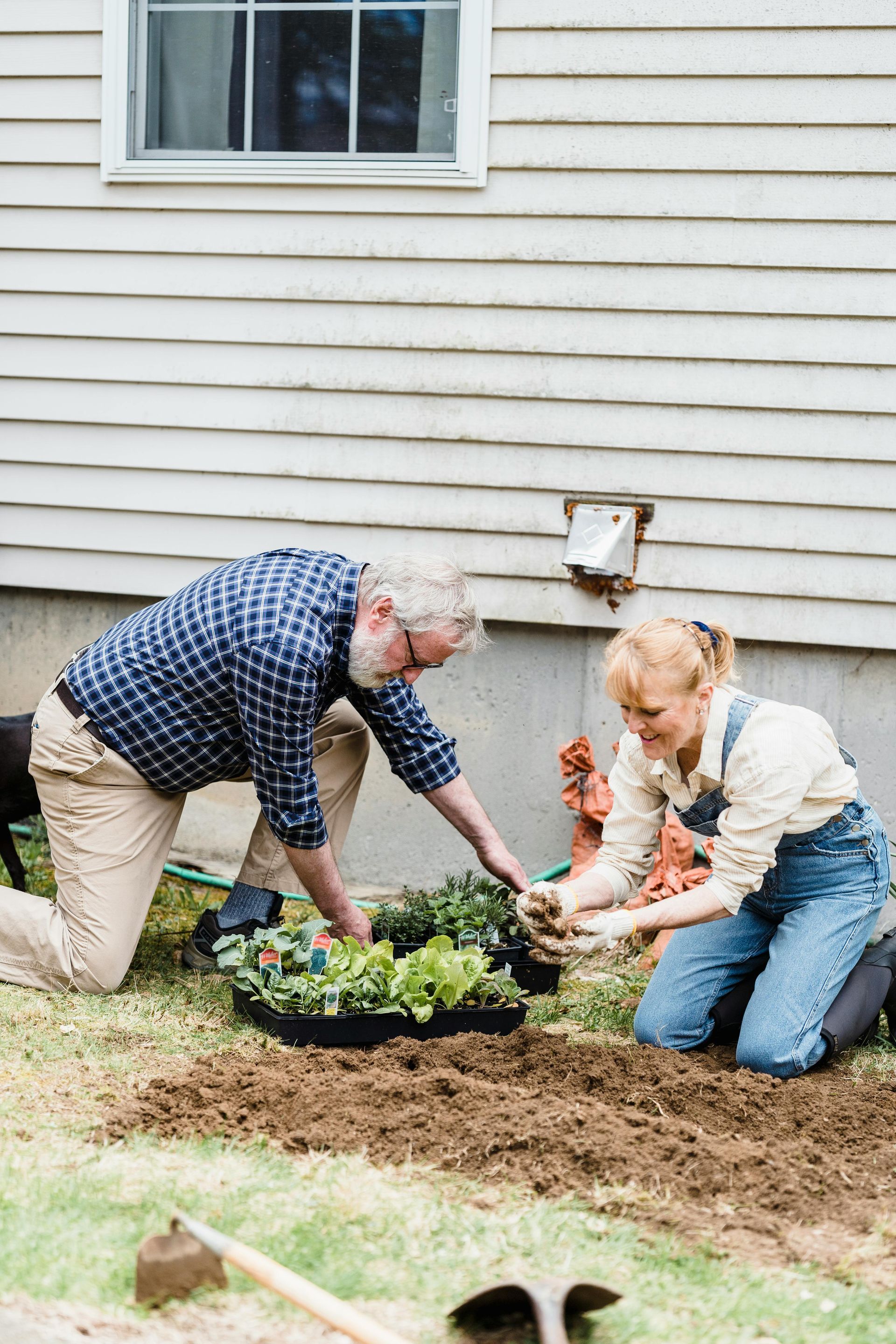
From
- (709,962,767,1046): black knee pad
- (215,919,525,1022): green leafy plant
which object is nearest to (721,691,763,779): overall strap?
(709,962,767,1046): black knee pad

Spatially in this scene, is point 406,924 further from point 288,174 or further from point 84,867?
point 288,174

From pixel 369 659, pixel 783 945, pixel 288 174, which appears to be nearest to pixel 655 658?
pixel 369 659

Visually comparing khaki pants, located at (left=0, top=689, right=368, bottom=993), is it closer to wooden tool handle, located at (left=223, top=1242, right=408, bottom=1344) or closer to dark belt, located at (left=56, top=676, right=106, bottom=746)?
dark belt, located at (left=56, top=676, right=106, bottom=746)

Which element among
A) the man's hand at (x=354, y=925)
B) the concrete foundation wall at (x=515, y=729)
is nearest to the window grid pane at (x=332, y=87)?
the concrete foundation wall at (x=515, y=729)

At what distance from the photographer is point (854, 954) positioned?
328cm

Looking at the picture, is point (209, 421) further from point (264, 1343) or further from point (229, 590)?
point (264, 1343)

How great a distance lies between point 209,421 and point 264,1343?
3.71 m

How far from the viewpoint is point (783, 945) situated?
3.27 meters

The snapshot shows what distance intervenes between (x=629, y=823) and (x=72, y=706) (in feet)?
5.52

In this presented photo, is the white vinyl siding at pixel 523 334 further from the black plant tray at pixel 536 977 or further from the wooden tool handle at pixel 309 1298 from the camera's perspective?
the wooden tool handle at pixel 309 1298

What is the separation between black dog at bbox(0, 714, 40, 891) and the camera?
414cm

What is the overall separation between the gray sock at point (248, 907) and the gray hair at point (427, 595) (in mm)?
1168

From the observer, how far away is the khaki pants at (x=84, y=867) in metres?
3.57

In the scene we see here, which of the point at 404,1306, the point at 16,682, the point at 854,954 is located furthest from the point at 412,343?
the point at 404,1306
